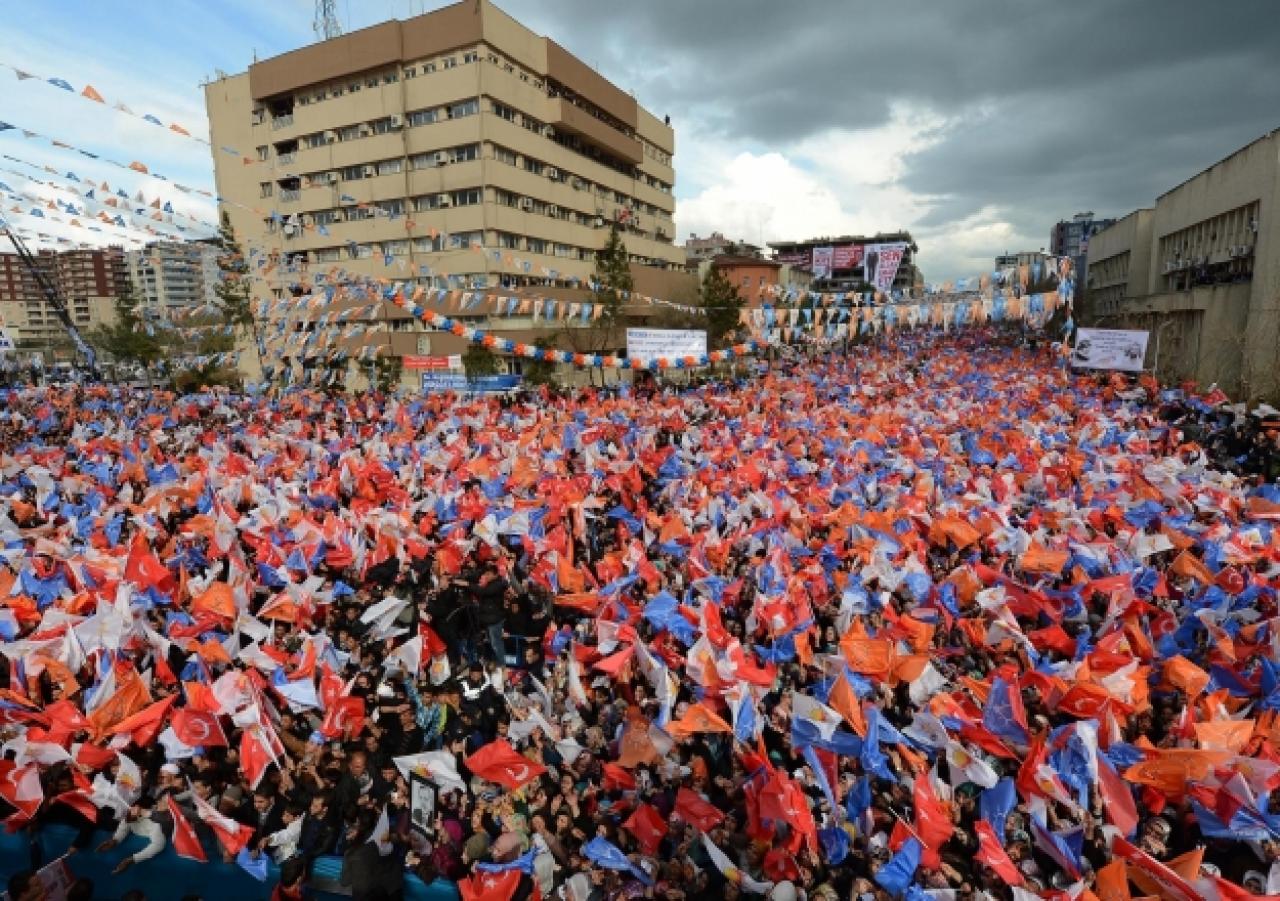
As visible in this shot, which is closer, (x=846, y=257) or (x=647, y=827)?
(x=647, y=827)

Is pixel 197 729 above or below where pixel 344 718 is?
above

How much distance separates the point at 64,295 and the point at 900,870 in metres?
101

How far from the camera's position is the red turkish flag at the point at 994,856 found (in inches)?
159

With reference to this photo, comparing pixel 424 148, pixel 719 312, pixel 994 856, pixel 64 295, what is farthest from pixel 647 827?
pixel 64 295

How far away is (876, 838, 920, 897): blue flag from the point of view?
409 centimetres

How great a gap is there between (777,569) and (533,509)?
378cm

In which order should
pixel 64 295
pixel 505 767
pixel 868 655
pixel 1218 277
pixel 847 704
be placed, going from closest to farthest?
1. pixel 505 767
2. pixel 847 704
3. pixel 868 655
4. pixel 1218 277
5. pixel 64 295

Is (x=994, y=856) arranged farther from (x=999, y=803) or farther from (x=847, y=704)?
(x=847, y=704)

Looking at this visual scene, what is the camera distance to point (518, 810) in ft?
16.1

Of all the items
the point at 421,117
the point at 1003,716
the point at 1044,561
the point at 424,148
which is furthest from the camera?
the point at 421,117

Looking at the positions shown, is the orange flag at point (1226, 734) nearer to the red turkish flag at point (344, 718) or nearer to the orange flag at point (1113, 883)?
the orange flag at point (1113, 883)

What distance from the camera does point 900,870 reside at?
163 inches

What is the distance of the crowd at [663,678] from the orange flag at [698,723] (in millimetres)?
63

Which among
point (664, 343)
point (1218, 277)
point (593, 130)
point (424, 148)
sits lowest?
point (664, 343)
